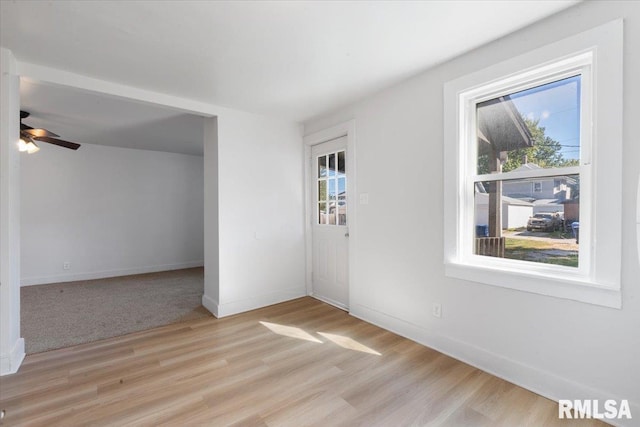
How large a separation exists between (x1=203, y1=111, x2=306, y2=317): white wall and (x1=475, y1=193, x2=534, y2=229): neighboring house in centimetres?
236

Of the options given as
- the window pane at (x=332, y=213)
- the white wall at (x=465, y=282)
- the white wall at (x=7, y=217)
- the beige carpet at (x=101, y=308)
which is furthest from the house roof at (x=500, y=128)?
the white wall at (x=7, y=217)

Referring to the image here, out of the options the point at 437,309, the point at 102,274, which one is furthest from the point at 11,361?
the point at 102,274

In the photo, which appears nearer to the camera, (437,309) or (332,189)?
(437,309)

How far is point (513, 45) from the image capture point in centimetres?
204

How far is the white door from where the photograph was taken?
11.9 feet

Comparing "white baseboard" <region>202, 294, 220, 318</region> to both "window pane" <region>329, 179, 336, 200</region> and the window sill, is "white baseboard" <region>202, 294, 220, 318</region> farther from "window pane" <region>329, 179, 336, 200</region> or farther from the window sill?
the window sill

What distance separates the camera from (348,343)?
106 inches

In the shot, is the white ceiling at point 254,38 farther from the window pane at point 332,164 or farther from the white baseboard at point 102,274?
the white baseboard at point 102,274

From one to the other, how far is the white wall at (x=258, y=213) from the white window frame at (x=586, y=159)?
2263 millimetres

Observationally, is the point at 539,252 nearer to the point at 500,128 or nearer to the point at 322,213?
the point at 500,128

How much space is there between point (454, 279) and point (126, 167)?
6.04 metres

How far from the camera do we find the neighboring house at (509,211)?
2.13 metres

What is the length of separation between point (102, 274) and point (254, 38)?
5.46 m

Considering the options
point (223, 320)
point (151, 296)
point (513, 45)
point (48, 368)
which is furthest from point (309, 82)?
point (151, 296)
